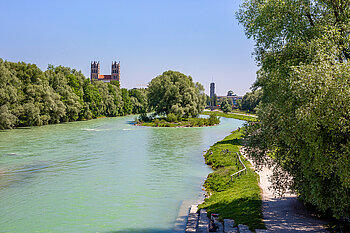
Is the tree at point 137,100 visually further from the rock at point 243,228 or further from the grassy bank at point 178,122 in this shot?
the rock at point 243,228

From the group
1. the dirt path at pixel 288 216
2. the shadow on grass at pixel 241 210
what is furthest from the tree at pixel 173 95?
the dirt path at pixel 288 216

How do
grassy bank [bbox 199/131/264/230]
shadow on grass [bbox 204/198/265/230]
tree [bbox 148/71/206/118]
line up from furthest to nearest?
1. tree [bbox 148/71/206/118]
2. grassy bank [bbox 199/131/264/230]
3. shadow on grass [bbox 204/198/265/230]

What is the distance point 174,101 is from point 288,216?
7693 cm

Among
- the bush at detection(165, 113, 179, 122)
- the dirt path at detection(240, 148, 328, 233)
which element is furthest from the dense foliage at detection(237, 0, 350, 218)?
the bush at detection(165, 113, 179, 122)

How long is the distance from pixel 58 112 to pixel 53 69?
21932 mm

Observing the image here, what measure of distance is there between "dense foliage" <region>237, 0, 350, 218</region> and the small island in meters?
68.9

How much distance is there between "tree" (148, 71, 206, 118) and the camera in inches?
3559

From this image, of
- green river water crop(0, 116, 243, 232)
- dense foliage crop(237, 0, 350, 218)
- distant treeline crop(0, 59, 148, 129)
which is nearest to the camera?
dense foliage crop(237, 0, 350, 218)

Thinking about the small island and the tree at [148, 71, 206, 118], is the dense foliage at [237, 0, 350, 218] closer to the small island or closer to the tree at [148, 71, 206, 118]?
the small island

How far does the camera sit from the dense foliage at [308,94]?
33.7ft

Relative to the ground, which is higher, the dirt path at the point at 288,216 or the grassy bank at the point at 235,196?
the dirt path at the point at 288,216

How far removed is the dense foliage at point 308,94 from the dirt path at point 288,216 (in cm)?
122

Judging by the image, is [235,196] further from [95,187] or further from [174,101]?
[174,101]

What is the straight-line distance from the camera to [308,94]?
10695 millimetres
